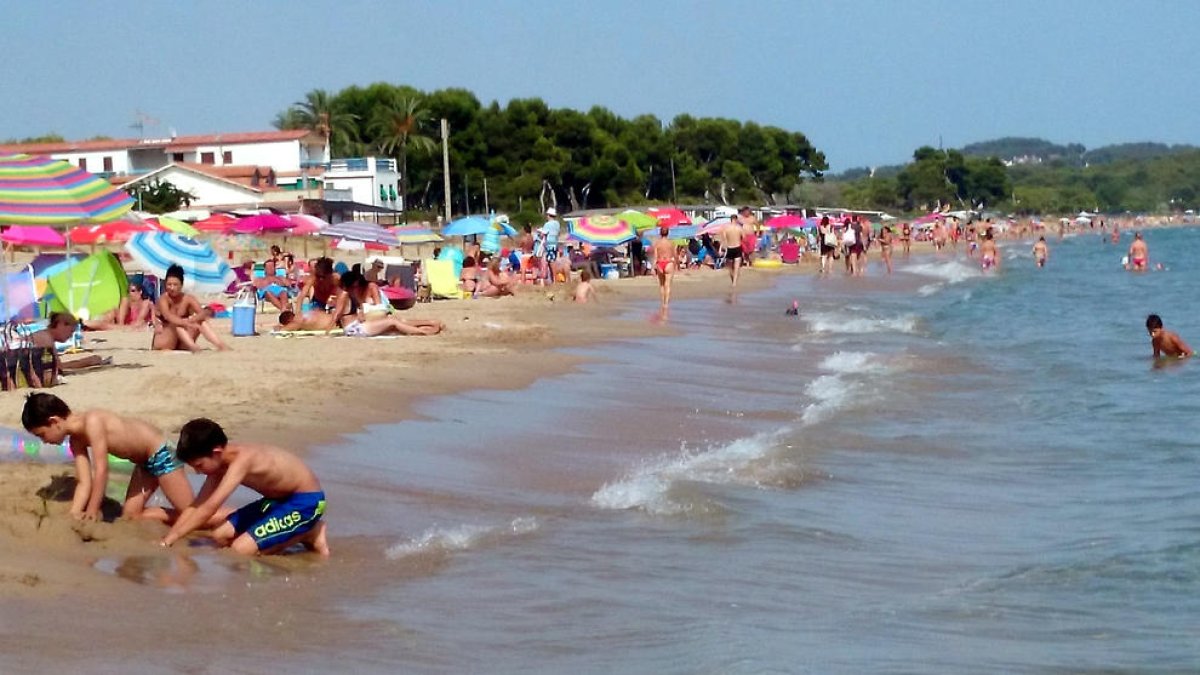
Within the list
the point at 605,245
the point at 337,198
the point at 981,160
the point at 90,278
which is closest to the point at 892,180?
the point at 981,160

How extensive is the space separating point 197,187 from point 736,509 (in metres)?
49.7

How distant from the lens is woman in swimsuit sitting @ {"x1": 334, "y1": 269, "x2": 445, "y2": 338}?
1442cm

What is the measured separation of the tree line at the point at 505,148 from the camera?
2675 inches

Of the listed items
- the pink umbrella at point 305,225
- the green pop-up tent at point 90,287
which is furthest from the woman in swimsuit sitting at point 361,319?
the pink umbrella at point 305,225

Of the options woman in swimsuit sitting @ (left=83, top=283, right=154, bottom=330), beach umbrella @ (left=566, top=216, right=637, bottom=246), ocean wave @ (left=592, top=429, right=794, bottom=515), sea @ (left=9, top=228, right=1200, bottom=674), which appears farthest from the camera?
beach umbrella @ (left=566, top=216, right=637, bottom=246)

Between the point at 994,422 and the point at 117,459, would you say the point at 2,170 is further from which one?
the point at 994,422

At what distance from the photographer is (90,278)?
1210cm

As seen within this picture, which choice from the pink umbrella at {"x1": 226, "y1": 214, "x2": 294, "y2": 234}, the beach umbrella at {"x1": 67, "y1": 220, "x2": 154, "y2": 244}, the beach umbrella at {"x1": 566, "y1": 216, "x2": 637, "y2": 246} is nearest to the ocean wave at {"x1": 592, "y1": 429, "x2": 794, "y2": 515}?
the beach umbrella at {"x1": 67, "y1": 220, "x2": 154, "y2": 244}

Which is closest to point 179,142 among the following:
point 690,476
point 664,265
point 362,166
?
point 362,166

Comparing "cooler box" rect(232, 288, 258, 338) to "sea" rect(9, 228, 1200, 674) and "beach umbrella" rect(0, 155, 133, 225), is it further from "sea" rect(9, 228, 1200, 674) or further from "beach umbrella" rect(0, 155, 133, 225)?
"sea" rect(9, 228, 1200, 674)

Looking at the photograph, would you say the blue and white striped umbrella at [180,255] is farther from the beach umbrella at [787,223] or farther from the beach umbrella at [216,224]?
the beach umbrella at [787,223]

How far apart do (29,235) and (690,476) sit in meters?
12.4

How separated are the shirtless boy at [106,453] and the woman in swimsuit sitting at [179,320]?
20.2 feet

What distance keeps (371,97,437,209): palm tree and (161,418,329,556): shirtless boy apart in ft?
201
